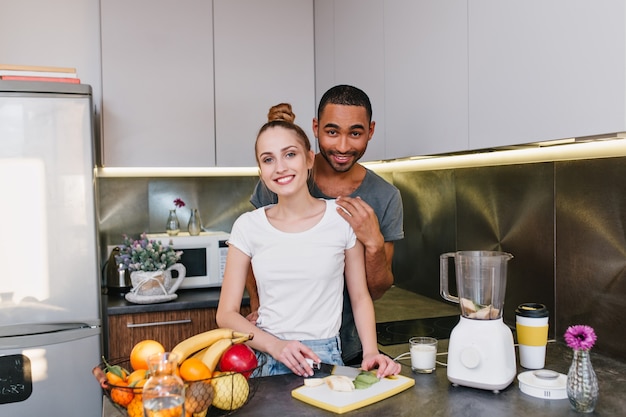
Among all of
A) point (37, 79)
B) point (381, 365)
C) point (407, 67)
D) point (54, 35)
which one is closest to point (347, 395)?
point (381, 365)

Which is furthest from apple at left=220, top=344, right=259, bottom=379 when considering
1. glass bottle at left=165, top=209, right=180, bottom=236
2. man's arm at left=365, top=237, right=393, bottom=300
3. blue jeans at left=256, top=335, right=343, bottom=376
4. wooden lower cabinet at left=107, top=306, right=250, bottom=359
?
glass bottle at left=165, top=209, right=180, bottom=236

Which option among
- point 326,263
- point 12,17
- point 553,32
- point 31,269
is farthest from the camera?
point 12,17

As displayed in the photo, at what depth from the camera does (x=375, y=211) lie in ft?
6.59

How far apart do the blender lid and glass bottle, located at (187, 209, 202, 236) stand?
1922mm

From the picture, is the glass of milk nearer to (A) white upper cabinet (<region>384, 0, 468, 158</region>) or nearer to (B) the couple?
(B) the couple

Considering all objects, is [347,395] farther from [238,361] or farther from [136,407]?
[136,407]

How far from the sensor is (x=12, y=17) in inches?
107

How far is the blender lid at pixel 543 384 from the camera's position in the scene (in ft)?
4.48

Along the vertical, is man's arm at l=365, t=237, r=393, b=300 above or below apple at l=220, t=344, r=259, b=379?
above

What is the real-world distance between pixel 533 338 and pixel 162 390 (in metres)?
1.02

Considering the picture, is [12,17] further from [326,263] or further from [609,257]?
[609,257]

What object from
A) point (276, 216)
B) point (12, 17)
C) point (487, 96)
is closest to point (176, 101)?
point (12, 17)

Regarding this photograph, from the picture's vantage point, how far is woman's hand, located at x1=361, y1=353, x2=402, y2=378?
4.74 ft

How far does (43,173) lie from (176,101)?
0.69 m
